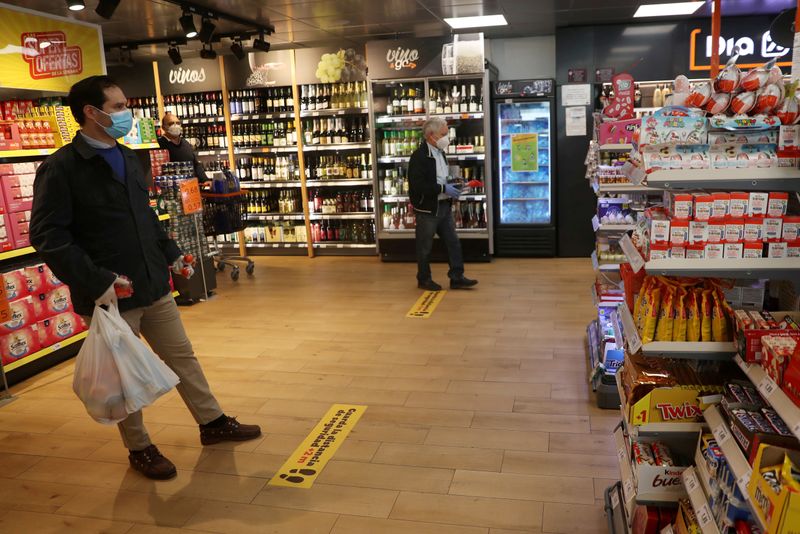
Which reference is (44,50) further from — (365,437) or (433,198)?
(365,437)

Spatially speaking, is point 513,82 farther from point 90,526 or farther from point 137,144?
point 90,526

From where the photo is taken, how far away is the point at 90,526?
2.94 metres

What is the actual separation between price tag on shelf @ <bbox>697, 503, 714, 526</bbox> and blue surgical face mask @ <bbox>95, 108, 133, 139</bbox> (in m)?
2.83

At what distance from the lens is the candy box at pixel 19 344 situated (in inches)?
183

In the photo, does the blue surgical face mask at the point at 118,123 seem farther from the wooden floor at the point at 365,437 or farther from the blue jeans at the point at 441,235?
the blue jeans at the point at 441,235

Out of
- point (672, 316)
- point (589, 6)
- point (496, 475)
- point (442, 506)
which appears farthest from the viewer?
point (589, 6)

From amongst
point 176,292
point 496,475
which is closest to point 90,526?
point 496,475

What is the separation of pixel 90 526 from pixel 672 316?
8.77 ft

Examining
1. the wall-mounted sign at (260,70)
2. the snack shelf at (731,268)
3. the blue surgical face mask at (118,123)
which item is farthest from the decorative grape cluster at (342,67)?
the snack shelf at (731,268)

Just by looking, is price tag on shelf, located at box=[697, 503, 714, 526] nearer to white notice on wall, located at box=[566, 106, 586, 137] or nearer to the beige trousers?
the beige trousers

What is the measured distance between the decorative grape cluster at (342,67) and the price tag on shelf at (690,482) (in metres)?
7.46

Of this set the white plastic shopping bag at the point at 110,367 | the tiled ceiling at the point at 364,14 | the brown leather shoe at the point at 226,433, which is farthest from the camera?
the tiled ceiling at the point at 364,14

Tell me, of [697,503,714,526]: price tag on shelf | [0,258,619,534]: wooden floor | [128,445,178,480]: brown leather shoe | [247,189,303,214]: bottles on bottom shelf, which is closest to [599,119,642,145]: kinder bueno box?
[0,258,619,534]: wooden floor

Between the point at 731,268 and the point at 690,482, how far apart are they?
72 centimetres
